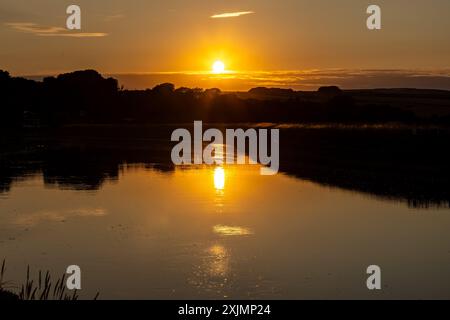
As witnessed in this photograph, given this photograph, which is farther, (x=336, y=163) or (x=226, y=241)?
(x=336, y=163)

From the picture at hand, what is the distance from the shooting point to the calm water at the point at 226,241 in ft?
53.3

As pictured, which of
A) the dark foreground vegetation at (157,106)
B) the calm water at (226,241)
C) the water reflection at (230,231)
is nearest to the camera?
the calm water at (226,241)

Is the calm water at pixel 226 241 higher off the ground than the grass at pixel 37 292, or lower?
lower

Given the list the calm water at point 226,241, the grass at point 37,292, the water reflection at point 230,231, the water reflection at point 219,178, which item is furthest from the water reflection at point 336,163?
the grass at point 37,292

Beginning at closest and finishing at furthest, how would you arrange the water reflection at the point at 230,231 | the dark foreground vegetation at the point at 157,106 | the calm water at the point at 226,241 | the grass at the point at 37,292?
the grass at the point at 37,292, the calm water at the point at 226,241, the water reflection at the point at 230,231, the dark foreground vegetation at the point at 157,106

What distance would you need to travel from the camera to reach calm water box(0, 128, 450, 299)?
53.3ft

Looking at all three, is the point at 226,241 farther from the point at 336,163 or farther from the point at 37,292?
the point at 336,163

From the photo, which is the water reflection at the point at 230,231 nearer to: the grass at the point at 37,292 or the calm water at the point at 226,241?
the calm water at the point at 226,241

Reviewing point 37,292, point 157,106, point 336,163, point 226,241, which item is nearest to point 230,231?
point 226,241

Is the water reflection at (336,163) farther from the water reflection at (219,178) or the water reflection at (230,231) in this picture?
the water reflection at (230,231)

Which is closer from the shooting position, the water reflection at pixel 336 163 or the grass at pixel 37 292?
the grass at pixel 37 292

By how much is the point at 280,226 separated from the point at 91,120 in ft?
467

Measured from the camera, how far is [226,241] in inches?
835

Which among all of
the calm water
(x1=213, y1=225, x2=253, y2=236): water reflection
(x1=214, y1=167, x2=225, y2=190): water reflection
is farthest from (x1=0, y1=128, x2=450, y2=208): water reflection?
(x1=213, y1=225, x2=253, y2=236): water reflection
